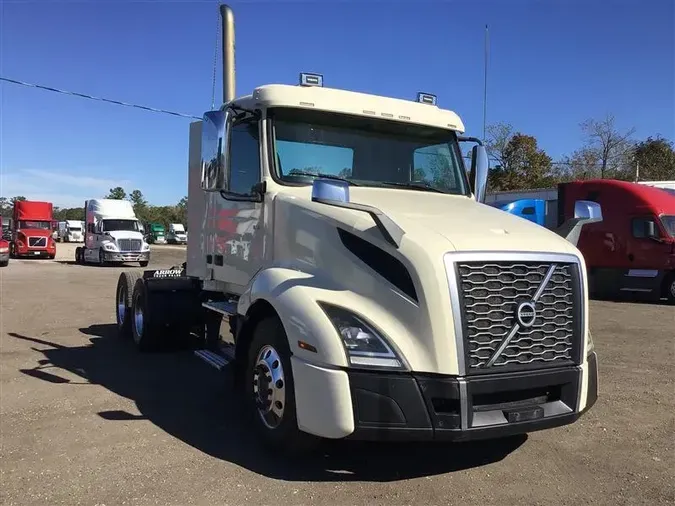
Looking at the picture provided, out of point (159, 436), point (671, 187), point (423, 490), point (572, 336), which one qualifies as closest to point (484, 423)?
point (423, 490)

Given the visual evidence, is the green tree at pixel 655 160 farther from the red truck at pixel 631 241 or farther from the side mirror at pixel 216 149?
the side mirror at pixel 216 149

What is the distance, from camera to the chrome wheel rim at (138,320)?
7947 millimetres

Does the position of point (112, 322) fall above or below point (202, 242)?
below

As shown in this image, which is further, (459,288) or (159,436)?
(159,436)

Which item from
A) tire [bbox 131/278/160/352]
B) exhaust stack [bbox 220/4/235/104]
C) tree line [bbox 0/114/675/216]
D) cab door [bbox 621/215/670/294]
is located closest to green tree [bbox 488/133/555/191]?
tree line [bbox 0/114/675/216]

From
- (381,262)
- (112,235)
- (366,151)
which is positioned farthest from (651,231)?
(112,235)

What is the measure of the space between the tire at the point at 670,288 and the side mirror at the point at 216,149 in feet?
45.3

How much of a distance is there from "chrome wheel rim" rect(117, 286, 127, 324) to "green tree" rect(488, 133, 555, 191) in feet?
121

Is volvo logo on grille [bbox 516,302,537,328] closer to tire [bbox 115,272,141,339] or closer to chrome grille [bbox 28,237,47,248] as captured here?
tire [bbox 115,272,141,339]

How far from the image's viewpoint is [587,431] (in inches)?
197

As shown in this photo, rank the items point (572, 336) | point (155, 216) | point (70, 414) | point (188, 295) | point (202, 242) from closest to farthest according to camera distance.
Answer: point (572, 336), point (70, 414), point (202, 242), point (188, 295), point (155, 216)

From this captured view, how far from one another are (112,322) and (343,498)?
8.30 m

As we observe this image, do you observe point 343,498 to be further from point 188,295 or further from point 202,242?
point 188,295

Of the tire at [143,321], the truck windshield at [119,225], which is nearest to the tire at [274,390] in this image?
the tire at [143,321]
